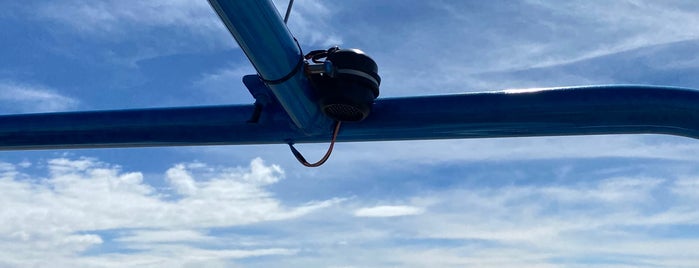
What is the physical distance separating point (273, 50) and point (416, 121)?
38.2 inches

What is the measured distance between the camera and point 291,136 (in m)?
3.94

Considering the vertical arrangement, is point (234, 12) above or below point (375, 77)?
below

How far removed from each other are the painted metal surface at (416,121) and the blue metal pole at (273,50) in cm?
30

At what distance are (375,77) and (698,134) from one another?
1592mm

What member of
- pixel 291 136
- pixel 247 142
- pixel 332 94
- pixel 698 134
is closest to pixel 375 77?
pixel 332 94

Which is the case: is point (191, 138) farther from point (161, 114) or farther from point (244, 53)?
point (244, 53)

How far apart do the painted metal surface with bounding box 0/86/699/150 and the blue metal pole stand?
30 cm

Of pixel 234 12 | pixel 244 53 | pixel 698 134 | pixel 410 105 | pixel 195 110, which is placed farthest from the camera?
pixel 195 110

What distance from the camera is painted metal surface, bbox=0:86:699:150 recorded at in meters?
3.35

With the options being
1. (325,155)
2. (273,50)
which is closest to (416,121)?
(325,155)

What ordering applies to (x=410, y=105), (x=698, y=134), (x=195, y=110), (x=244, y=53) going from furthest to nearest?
(x=195, y=110)
(x=410, y=105)
(x=698, y=134)
(x=244, y=53)

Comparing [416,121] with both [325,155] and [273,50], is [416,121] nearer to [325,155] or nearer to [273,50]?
[325,155]

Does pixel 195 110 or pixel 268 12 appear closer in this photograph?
pixel 268 12

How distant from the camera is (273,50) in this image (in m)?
3.08
